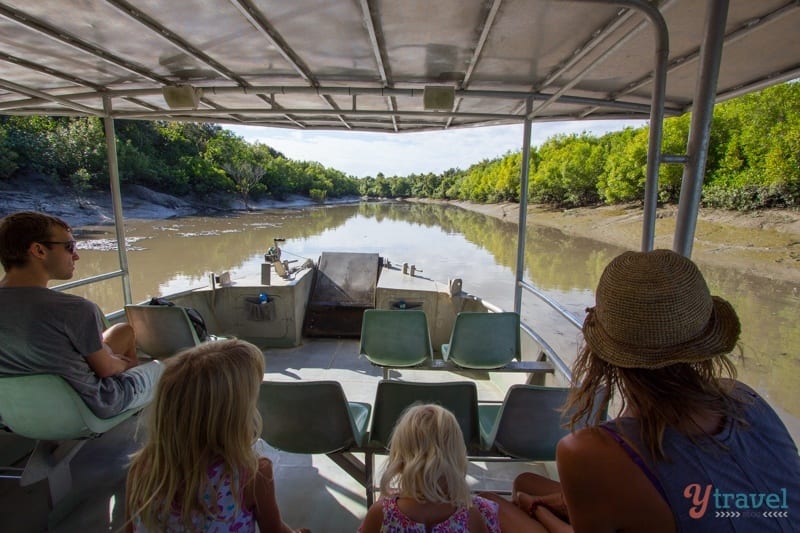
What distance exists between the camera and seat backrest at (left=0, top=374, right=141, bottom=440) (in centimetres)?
166

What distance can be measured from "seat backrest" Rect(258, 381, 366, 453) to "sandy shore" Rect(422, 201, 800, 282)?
19.1 meters

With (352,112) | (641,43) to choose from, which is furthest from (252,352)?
(352,112)

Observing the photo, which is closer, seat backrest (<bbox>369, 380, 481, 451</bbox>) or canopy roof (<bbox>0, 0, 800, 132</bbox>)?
seat backrest (<bbox>369, 380, 481, 451</bbox>)

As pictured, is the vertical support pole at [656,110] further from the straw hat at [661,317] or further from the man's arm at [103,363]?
the man's arm at [103,363]

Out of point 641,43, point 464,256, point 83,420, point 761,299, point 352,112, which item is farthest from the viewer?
point 464,256

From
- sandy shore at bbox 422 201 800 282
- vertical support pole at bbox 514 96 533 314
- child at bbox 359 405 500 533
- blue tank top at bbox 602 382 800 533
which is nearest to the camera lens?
blue tank top at bbox 602 382 800 533

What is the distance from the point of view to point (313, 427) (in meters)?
1.76

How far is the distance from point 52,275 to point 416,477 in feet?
6.09

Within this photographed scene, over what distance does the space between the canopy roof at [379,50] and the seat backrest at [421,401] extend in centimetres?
169

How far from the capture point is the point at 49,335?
1.70 metres

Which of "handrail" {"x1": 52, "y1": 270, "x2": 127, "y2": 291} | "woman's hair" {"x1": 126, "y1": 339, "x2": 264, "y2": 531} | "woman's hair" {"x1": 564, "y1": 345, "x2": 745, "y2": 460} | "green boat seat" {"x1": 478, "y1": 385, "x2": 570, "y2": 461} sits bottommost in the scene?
"green boat seat" {"x1": 478, "y1": 385, "x2": 570, "y2": 461}

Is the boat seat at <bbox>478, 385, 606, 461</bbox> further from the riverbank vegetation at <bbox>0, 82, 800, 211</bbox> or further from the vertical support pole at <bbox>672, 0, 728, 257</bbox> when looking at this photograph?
the riverbank vegetation at <bbox>0, 82, 800, 211</bbox>

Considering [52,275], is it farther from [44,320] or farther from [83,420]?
[83,420]

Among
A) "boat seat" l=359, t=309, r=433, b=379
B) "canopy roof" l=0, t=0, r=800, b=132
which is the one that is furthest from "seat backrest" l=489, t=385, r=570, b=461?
"canopy roof" l=0, t=0, r=800, b=132
